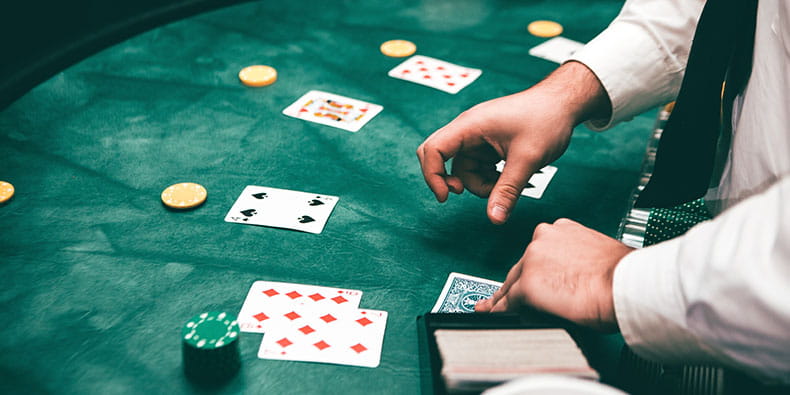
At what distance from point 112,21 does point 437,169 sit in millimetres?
1862

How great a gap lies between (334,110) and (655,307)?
1196 millimetres

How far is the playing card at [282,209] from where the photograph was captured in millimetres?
1409

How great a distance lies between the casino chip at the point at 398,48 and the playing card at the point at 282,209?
2.86 ft

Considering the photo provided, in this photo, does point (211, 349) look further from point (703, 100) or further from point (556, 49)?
point (556, 49)

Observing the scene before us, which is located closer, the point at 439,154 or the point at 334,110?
the point at 439,154

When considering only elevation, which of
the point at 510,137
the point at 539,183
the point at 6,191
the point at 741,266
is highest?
the point at 741,266

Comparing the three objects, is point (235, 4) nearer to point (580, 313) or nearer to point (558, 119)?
point (558, 119)

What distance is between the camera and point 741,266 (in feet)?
2.42

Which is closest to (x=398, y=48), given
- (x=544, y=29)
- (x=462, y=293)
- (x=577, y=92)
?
(x=544, y=29)

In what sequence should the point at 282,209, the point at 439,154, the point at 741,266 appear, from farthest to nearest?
the point at 282,209
the point at 439,154
the point at 741,266

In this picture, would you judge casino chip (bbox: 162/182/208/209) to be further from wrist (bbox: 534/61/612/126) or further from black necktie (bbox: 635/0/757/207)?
black necktie (bbox: 635/0/757/207)

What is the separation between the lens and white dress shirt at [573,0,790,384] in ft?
2.39

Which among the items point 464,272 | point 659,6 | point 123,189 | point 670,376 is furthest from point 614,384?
point 123,189

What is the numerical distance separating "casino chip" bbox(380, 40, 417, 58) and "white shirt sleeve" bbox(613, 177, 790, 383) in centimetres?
146
